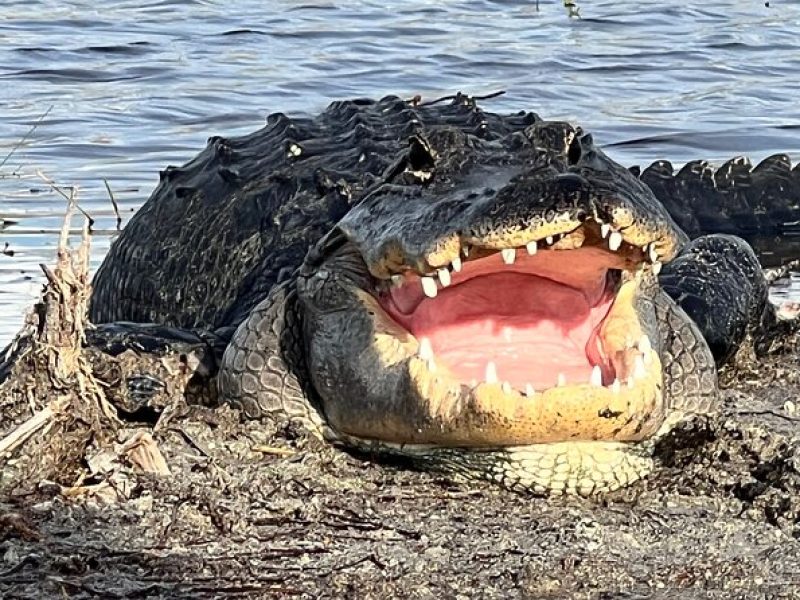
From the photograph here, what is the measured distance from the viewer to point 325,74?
13172 mm

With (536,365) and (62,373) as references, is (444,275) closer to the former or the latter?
(536,365)

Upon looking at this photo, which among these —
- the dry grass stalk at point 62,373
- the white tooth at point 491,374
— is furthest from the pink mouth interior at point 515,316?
the dry grass stalk at point 62,373

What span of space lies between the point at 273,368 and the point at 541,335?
90 cm

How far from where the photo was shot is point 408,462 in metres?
4.80

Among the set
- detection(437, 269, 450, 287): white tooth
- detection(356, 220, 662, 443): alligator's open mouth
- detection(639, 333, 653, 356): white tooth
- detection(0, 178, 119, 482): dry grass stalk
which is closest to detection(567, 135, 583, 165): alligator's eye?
detection(356, 220, 662, 443): alligator's open mouth

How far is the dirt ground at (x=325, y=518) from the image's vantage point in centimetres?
381

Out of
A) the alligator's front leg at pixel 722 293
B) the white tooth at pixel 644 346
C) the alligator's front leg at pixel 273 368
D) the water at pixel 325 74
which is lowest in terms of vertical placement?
the water at pixel 325 74

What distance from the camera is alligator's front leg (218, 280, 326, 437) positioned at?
5133 mm

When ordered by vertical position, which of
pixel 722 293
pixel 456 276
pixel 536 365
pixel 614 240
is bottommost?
pixel 722 293

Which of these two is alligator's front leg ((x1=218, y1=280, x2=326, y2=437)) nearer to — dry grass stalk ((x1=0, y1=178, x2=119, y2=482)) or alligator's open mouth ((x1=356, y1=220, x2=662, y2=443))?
alligator's open mouth ((x1=356, y1=220, x2=662, y2=443))

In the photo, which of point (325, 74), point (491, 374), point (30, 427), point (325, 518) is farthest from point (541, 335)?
point (325, 74)

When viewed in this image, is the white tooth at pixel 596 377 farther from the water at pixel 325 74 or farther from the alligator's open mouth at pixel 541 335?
the water at pixel 325 74

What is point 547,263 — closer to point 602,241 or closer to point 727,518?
point 602,241

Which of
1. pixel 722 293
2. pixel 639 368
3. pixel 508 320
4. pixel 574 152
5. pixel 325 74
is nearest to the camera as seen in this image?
pixel 639 368
